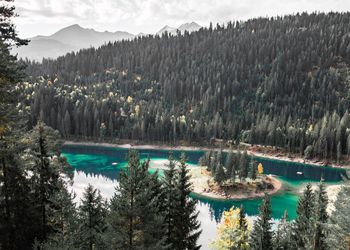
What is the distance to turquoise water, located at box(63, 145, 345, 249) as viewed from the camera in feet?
306

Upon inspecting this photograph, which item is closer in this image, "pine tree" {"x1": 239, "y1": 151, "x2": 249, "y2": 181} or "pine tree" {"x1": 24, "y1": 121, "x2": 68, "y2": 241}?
"pine tree" {"x1": 24, "y1": 121, "x2": 68, "y2": 241}

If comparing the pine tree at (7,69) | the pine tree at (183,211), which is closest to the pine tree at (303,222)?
the pine tree at (183,211)

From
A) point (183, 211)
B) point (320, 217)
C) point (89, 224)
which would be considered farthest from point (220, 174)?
point (89, 224)

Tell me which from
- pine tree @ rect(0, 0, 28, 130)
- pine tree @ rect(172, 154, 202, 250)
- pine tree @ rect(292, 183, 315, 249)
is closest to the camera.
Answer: pine tree @ rect(0, 0, 28, 130)

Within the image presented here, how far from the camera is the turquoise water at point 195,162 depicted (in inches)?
3675

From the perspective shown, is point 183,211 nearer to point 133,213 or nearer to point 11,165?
point 133,213

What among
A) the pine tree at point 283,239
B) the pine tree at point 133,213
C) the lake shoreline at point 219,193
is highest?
the pine tree at point 133,213

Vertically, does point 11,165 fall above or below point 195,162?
above

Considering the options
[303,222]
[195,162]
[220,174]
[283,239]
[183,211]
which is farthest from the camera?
[195,162]

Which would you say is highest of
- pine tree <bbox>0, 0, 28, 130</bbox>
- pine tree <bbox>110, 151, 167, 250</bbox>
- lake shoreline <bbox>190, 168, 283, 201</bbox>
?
pine tree <bbox>0, 0, 28, 130</bbox>

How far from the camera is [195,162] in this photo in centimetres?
15738

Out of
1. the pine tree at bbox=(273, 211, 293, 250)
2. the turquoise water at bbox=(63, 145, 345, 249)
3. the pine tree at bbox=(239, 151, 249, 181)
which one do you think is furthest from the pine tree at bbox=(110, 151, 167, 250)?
the pine tree at bbox=(239, 151, 249, 181)

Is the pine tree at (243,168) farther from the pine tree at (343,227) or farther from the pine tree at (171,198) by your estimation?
the pine tree at (343,227)

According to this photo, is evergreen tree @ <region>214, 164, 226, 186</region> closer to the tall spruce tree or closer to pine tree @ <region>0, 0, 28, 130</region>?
the tall spruce tree
